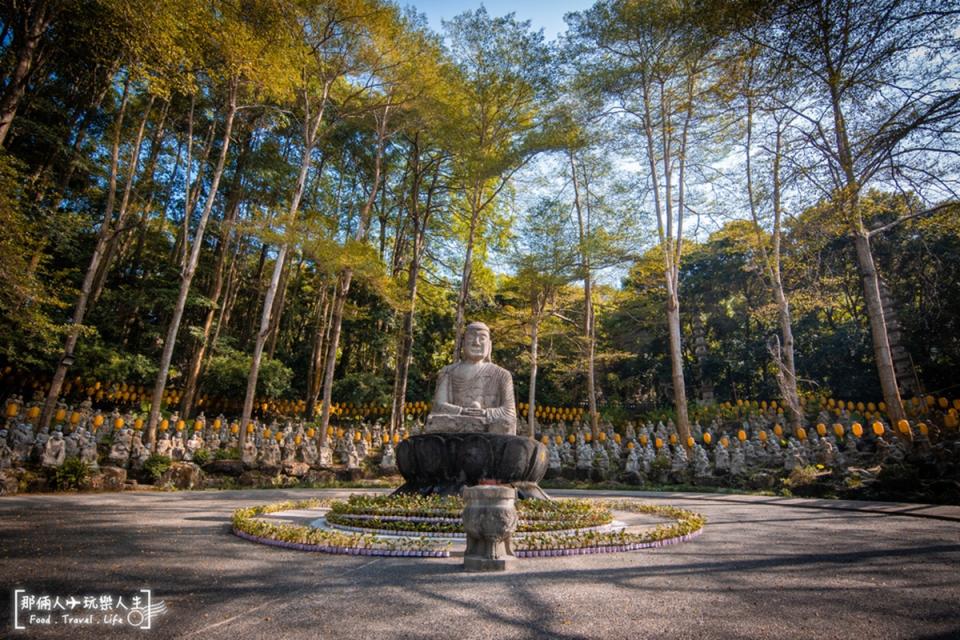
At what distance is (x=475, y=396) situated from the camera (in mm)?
7938

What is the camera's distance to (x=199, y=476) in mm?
11258

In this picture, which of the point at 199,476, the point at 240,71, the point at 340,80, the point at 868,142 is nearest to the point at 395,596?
the point at 868,142

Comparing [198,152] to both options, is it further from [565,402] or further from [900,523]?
[900,523]

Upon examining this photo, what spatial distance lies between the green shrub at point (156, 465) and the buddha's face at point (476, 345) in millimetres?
7397

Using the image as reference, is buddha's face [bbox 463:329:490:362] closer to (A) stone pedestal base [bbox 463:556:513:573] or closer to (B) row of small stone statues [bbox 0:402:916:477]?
(B) row of small stone statues [bbox 0:402:916:477]

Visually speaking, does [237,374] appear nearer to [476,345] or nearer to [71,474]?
[71,474]

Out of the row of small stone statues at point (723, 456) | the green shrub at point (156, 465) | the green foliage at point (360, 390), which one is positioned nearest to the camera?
the green shrub at point (156, 465)

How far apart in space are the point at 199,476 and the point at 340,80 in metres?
12.6

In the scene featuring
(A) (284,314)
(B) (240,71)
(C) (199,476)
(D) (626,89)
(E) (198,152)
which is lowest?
(C) (199,476)
